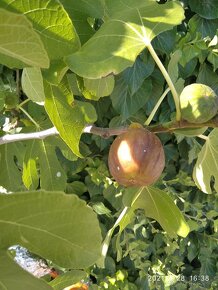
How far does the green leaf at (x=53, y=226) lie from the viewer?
1.23 feet

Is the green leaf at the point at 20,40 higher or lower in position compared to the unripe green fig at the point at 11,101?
higher

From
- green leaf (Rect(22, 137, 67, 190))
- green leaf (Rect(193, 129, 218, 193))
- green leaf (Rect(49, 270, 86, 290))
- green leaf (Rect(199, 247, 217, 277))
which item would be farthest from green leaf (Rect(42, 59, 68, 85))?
green leaf (Rect(199, 247, 217, 277))

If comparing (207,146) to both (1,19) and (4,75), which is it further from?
(4,75)

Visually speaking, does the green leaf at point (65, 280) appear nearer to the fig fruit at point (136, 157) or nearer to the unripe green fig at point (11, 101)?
the fig fruit at point (136, 157)

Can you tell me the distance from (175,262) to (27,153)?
1.11m

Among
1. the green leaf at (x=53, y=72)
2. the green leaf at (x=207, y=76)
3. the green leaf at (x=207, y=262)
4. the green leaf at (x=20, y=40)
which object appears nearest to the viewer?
the green leaf at (x=20, y=40)

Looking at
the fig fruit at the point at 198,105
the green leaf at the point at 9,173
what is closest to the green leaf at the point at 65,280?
the fig fruit at the point at 198,105

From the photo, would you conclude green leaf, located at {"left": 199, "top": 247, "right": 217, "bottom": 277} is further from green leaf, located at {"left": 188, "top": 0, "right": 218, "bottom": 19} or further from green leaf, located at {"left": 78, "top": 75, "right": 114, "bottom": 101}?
green leaf, located at {"left": 78, "top": 75, "right": 114, "bottom": 101}

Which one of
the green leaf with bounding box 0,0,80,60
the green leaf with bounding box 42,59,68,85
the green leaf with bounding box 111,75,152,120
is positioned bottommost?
the green leaf with bounding box 111,75,152,120

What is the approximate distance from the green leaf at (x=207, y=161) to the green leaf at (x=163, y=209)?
0.07 meters

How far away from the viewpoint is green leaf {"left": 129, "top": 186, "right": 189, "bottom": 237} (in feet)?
2.80

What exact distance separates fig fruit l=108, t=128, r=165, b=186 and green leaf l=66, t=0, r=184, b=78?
14 cm

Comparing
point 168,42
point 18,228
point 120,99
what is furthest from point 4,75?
point 18,228

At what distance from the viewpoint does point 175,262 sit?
6.63 feet
